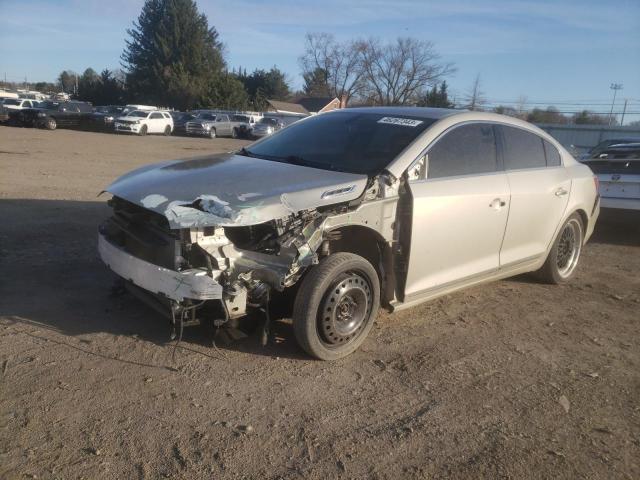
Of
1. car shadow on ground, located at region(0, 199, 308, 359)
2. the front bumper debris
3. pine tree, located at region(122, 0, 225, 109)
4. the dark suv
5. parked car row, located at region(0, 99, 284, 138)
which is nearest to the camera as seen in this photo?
the front bumper debris

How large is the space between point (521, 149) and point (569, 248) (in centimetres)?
158

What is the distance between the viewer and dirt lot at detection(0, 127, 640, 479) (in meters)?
2.75

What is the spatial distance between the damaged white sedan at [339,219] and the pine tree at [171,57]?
58755 mm

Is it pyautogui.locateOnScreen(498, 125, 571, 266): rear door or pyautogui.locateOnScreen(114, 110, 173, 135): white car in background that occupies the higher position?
pyautogui.locateOnScreen(498, 125, 571, 266): rear door

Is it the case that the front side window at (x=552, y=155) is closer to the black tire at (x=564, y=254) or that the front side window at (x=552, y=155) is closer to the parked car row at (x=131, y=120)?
the black tire at (x=564, y=254)

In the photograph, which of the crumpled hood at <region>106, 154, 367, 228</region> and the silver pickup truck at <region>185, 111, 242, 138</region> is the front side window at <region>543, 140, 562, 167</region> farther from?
the silver pickup truck at <region>185, 111, 242, 138</region>

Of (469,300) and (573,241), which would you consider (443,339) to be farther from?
(573,241)

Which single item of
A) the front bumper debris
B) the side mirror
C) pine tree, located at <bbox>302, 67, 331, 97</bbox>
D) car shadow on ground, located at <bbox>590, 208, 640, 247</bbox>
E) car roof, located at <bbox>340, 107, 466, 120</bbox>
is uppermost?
pine tree, located at <bbox>302, 67, 331, 97</bbox>

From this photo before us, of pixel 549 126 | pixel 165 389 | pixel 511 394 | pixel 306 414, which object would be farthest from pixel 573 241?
pixel 549 126

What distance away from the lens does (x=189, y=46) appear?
6253cm

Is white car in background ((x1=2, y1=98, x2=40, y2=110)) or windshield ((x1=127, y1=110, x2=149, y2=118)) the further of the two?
windshield ((x1=127, y1=110, x2=149, y2=118))

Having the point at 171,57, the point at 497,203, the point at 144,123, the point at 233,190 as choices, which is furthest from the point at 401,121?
the point at 171,57

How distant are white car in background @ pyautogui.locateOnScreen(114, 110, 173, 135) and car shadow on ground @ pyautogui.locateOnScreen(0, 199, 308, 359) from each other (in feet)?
94.9

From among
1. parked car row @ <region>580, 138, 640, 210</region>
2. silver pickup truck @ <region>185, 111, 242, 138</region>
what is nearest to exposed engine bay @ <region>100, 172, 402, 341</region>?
parked car row @ <region>580, 138, 640, 210</region>
